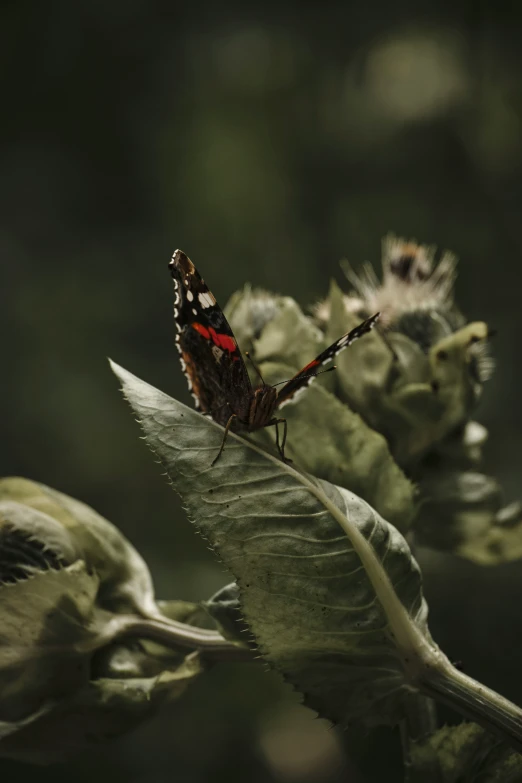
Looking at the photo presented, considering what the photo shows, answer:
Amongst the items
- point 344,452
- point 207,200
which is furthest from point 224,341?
point 207,200

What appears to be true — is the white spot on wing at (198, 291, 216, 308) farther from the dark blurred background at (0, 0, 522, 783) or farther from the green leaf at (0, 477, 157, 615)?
the dark blurred background at (0, 0, 522, 783)

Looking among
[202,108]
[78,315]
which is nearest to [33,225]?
[78,315]

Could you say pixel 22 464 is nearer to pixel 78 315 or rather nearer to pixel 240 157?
pixel 78 315

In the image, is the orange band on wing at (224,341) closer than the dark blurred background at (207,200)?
Yes

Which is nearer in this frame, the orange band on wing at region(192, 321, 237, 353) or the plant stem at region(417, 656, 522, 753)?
the plant stem at region(417, 656, 522, 753)

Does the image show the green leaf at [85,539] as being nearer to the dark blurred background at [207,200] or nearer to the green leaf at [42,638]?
the green leaf at [42,638]

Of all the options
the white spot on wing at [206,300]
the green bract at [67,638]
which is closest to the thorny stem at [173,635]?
the green bract at [67,638]

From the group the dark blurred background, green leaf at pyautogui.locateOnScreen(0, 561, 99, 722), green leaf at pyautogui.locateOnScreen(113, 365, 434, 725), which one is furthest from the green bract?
the dark blurred background
